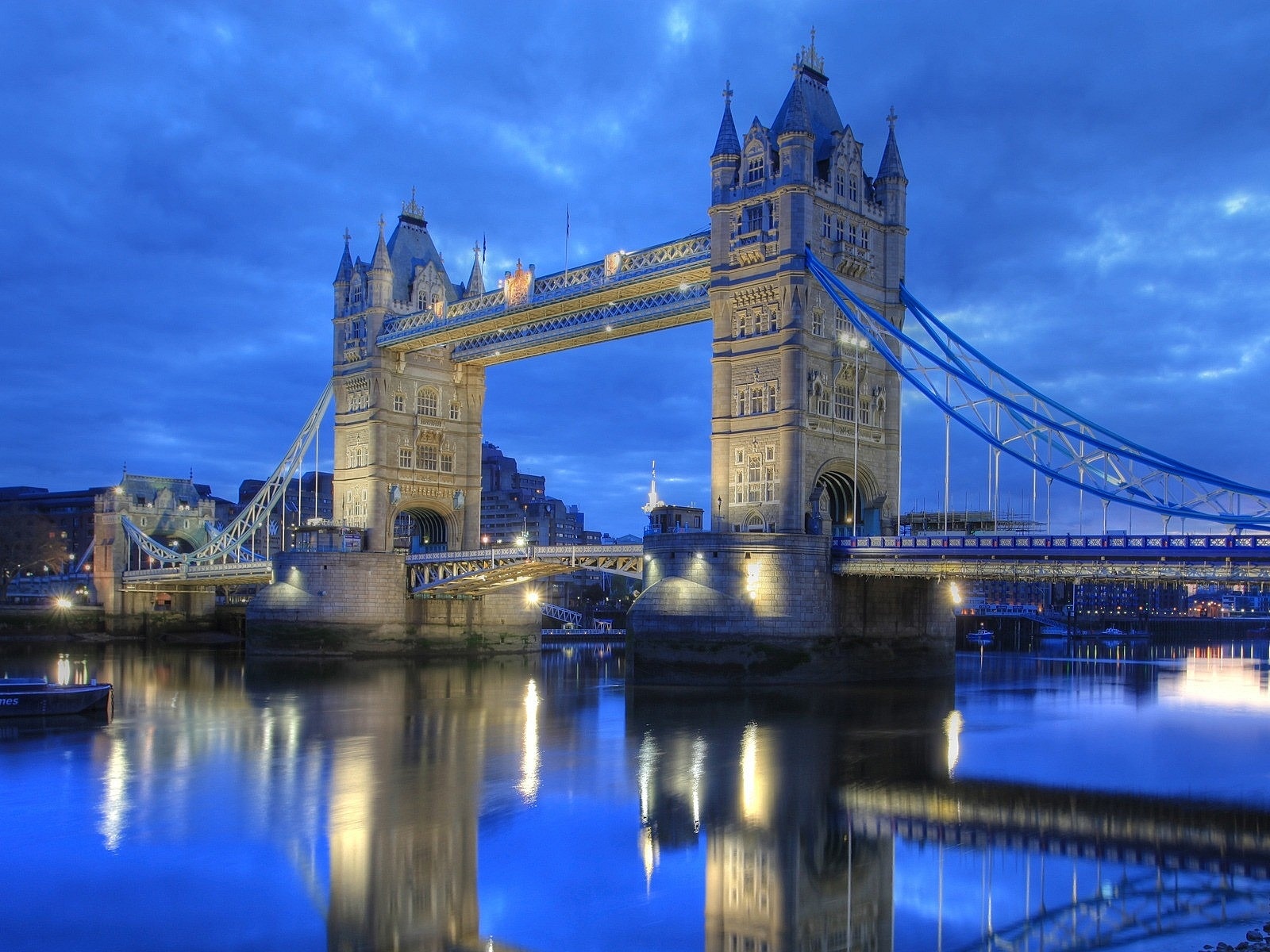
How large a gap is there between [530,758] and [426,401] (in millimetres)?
37155

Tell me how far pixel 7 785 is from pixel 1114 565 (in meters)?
27.6

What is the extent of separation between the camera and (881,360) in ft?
144

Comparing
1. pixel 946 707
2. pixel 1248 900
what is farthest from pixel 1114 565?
pixel 1248 900

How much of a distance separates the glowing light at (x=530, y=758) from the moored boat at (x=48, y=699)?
11559 millimetres

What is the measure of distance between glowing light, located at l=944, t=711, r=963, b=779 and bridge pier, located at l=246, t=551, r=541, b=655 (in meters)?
30.3

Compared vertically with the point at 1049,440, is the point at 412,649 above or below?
below

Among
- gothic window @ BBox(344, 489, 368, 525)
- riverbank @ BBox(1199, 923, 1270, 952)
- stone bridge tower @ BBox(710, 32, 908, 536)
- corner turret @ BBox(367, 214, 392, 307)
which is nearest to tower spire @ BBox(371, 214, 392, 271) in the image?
corner turret @ BBox(367, 214, 392, 307)

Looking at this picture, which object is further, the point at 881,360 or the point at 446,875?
the point at 881,360

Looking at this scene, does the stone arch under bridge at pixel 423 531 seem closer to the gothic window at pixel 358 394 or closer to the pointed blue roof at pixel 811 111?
the gothic window at pixel 358 394

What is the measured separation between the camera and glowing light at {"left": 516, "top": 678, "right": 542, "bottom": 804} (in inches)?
858

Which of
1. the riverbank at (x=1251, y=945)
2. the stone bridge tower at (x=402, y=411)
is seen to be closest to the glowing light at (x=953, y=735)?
the riverbank at (x=1251, y=945)

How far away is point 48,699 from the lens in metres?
31.2

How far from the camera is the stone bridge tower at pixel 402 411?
2295 inches

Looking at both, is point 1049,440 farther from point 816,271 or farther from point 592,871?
point 592,871
